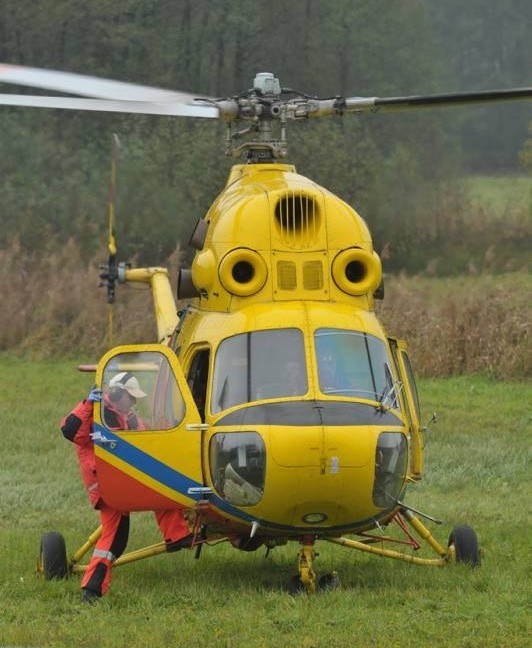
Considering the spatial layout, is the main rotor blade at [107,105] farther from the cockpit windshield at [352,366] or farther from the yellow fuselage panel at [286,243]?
the cockpit windshield at [352,366]

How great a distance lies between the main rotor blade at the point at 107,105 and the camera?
364 inches

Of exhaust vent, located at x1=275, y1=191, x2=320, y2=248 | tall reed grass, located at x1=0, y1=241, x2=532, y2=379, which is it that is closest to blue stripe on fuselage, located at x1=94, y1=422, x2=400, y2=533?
exhaust vent, located at x1=275, y1=191, x2=320, y2=248

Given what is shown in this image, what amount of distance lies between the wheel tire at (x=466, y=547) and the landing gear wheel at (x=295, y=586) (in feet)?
4.52

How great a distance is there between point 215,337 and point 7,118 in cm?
1991

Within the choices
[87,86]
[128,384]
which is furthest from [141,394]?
[87,86]

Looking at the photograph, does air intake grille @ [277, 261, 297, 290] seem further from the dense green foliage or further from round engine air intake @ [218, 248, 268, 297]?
the dense green foliage

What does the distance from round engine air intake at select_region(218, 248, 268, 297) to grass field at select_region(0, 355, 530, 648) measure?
80.8 inches

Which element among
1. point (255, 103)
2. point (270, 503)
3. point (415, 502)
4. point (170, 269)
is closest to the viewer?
point (270, 503)

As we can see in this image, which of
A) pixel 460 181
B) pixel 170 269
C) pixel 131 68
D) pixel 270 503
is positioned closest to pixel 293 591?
pixel 270 503

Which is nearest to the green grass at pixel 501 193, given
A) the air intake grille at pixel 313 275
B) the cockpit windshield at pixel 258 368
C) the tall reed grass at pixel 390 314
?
the tall reed grass at pixel 390 314

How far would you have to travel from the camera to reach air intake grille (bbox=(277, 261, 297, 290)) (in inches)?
396

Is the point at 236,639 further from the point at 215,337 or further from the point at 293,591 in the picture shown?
the point at 215,337

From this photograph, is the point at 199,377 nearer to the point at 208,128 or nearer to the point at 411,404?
the point at 411,404

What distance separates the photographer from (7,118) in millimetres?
28766
